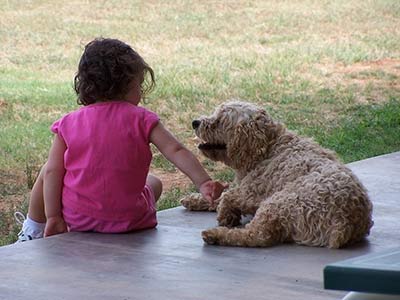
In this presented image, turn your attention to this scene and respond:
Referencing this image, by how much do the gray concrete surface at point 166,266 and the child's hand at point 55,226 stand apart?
0.13 metres

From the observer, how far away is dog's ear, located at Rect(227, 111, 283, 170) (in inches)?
235

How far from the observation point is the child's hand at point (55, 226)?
613 cm

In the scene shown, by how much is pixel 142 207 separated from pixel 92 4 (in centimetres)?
1532

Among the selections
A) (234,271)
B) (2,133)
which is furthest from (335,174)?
(2,133)

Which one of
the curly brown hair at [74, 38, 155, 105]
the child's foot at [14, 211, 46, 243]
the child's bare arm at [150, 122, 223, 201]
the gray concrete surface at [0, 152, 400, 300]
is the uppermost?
the curly brown hair at [74, 38, 155, 105]

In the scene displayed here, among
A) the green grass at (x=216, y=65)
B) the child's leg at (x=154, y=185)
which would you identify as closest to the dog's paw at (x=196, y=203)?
the child's leg at (x=154, y=185)

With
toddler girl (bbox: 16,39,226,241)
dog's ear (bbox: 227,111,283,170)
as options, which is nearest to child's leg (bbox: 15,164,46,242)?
toddler girl (bbox: 16,39,226,241)

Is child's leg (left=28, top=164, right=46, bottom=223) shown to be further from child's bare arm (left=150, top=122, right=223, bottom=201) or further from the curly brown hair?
child's bare arm (left=150, top=122, right=223, bottom=201)

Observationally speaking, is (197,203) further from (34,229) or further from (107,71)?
(107,71)

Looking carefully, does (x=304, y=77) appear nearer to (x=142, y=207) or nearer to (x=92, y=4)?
(x=92, y=4)

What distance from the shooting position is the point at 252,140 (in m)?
5.95

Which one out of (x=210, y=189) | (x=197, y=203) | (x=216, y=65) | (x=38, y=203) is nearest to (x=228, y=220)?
(x=210, y=189)

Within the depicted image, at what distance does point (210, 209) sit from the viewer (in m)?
6.72

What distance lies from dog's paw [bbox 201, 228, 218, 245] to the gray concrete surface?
38 mm
